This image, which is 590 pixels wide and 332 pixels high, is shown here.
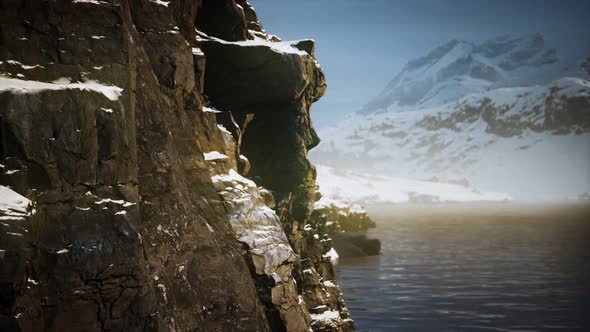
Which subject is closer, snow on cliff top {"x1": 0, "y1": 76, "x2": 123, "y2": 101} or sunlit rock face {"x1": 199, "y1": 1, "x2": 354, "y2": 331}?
snow on cliff top {"x1": 0, "y1": 76, "x2": 123, "y2": 101}

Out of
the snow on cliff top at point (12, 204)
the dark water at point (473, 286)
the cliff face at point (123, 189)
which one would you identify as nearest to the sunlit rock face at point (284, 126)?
the cliff face at point (123, 189)

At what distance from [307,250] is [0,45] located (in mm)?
19036

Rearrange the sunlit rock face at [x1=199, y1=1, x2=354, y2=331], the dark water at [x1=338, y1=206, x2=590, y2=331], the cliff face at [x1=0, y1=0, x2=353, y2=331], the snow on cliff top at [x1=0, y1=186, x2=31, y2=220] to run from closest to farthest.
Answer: the snow on cliff top at [x1=0, y1=186, x2=31, y2=220]
the cliff face at [x1=0, y1=0, x2=353, y2=331]
the sunlit rock face at [x1=199, y1=1, x2=354, y2=331]
the dark water at [x1=338, y1=206, x2=590, y2=331]

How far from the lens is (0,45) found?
12109 millimetres

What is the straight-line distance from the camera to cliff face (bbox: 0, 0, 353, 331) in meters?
11.2

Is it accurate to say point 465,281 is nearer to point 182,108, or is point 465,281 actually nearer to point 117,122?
point 182,108

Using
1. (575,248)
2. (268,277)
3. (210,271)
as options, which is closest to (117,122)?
(210,271)

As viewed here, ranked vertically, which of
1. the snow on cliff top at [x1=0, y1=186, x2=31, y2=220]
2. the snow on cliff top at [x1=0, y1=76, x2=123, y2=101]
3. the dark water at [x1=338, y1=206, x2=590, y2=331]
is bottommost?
the dark water at [x1=338, y1=206, x2=590, y2=331]

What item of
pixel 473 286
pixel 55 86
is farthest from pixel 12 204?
pixel 473 286

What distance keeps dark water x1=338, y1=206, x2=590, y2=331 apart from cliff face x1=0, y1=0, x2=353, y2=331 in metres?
13.4

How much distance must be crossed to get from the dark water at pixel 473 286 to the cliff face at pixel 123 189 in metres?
13.4

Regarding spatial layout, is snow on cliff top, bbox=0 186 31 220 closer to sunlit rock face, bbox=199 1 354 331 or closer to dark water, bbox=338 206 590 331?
sunlit rock face, bbox=199 1 354 331

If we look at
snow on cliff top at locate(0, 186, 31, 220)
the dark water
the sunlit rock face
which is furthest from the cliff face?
the dark water

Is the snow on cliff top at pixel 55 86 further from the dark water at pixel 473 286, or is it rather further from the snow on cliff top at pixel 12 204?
the dark water at pixel 473 286
